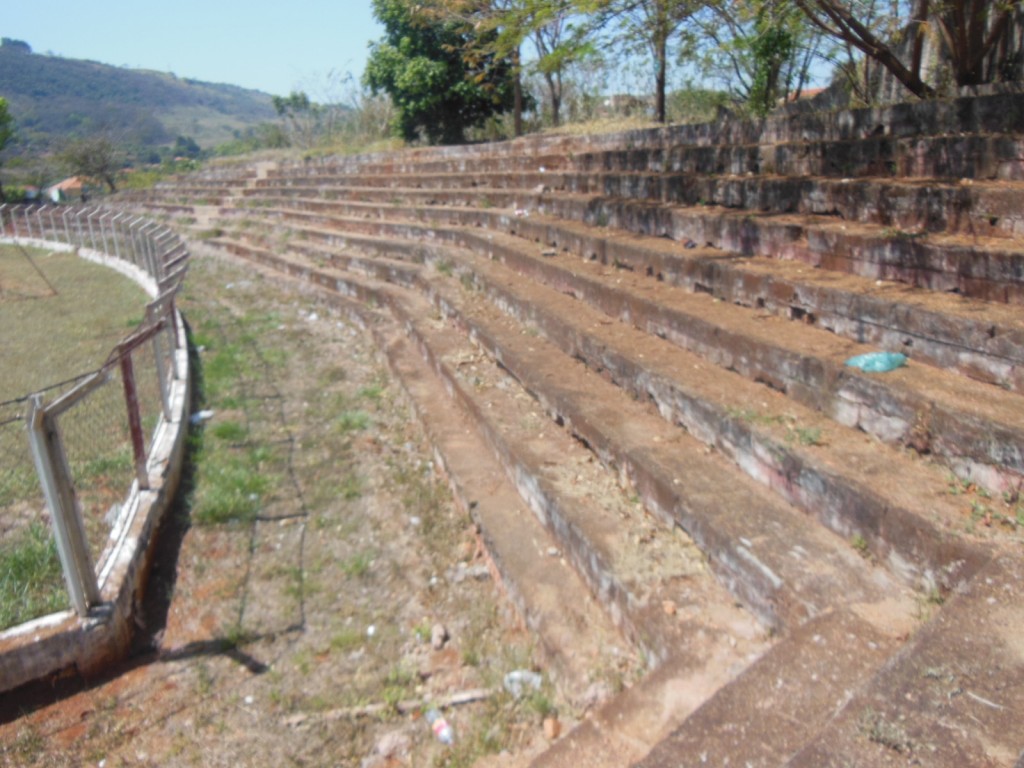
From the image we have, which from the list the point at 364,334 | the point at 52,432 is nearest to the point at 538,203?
the point at 364,334

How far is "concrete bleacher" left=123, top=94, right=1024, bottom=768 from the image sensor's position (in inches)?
80.7

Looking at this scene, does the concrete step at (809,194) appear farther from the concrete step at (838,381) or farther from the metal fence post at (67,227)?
the metal fence post at (67,227)

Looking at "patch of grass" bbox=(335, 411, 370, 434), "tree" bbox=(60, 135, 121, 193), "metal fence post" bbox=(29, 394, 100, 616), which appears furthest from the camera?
"tree" bbox=(60, 135, 121, 193)

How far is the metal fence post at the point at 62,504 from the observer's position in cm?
302

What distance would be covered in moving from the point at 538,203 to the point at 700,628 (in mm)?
Result: 6933

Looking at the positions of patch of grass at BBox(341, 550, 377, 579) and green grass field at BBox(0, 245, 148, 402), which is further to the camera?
green grass field at BBox(0, 245, 148, 402)

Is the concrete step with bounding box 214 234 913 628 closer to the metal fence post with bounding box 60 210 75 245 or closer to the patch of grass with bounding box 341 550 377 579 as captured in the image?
the patch of grass with bounding box 341 550 377 579

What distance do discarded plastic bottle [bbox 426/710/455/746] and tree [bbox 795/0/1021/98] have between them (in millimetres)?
4509

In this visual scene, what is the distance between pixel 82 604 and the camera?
3.17m

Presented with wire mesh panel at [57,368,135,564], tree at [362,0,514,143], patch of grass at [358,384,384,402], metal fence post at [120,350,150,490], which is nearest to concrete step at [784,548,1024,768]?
wire mesh panel at [57,368,135,564]

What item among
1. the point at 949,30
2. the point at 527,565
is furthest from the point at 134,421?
the point at 949,30

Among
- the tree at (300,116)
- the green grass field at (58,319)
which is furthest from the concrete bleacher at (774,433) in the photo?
the tree at (300,116)

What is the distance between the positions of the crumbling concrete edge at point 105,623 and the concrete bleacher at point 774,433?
1707 millimetres

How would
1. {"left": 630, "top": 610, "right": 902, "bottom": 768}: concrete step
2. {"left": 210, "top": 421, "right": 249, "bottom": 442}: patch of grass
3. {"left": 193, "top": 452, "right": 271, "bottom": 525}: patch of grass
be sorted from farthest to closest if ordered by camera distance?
{"left": 210, "top": 421, "right": 249, "bottom": 442}: patch of grass < {"left": 193, "top": 452, "right": 271, "bottom": 525}: patch of grass < {"left": 630, "top": 610, "right": 902, "bottom": 768}: concrete step
